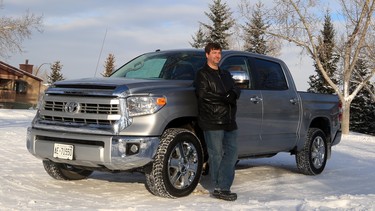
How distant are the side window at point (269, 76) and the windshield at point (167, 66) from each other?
3.39 feet

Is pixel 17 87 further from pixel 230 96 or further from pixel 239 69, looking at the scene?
pixel 230 96

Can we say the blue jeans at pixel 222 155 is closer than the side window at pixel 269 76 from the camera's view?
Yes

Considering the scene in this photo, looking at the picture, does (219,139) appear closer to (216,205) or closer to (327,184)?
(216,205)

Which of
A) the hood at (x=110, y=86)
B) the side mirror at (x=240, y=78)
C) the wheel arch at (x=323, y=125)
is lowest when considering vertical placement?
the wheel arch at (x=323, y=125)

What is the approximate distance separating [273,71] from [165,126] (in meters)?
2.81

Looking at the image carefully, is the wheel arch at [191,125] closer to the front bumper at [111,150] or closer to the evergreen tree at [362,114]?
the front bumper at [111,150]

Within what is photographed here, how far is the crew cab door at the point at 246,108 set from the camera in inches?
249

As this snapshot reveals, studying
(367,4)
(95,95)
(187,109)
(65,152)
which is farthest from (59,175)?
(367,4)

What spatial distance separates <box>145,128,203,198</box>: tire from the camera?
5324mm

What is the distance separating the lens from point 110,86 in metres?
5.33

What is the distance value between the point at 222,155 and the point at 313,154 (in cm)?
Answer: 313

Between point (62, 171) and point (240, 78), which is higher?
point (240, 78)

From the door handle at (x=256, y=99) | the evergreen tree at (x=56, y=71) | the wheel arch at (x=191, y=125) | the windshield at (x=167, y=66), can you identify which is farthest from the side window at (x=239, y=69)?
the evergreen tree at (x=56, y=71)

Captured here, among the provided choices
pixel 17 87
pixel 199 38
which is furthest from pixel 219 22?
pixel 17 87
